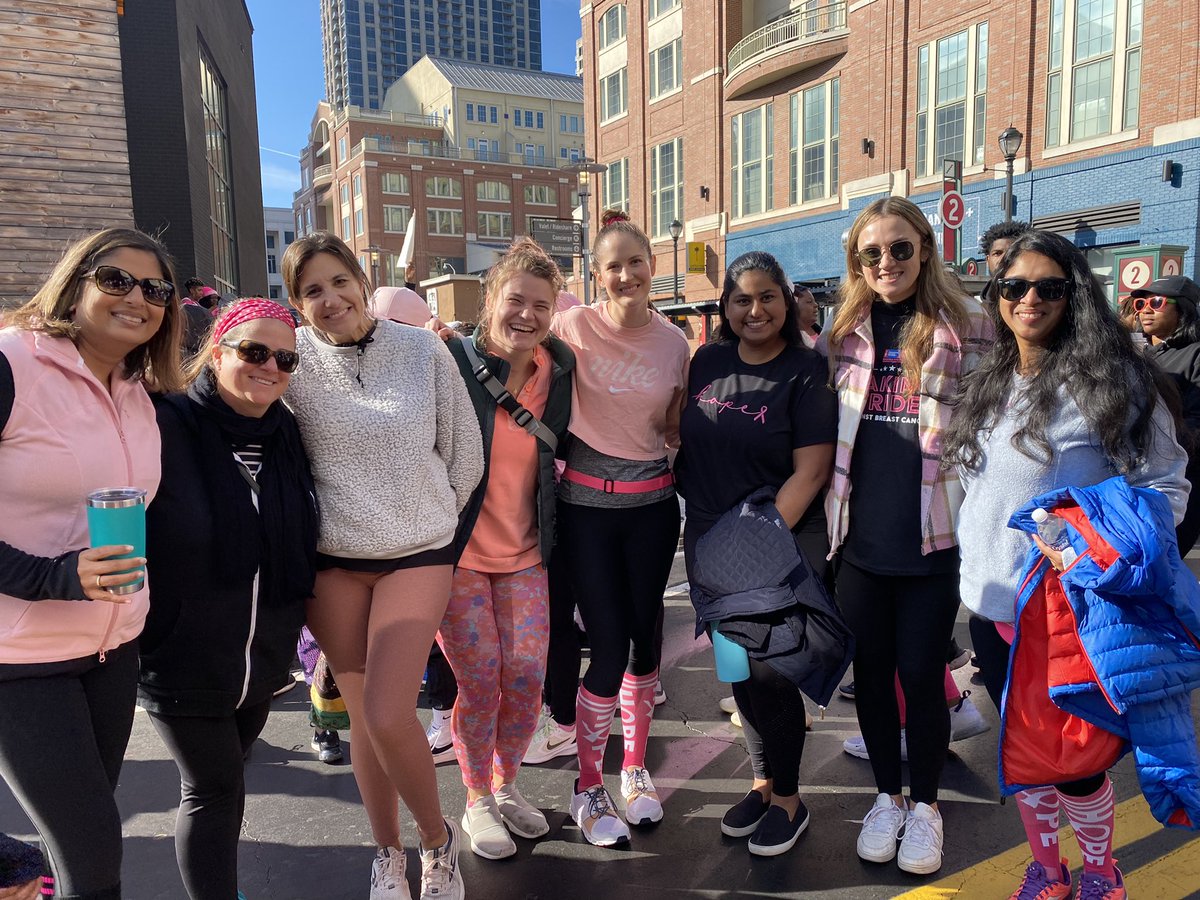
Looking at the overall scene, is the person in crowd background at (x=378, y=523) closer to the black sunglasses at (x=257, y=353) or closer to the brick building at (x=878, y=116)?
the black sunglasses at (x=257, y=353)

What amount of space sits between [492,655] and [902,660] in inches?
54.5

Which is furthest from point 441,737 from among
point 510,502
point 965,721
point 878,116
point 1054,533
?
point 878,116

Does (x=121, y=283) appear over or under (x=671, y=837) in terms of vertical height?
over

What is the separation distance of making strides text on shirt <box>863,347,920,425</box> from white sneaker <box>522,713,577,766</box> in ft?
6.59

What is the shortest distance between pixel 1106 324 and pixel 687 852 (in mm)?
2184

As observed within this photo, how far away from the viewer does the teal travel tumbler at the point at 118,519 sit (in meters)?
1.68

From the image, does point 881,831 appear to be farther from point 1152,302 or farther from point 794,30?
point 794,30

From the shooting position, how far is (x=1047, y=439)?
231 cm

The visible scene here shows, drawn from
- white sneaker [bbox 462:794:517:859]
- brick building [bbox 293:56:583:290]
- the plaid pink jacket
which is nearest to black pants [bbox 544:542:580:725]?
white sneaker [bbox 462:794:517:859]

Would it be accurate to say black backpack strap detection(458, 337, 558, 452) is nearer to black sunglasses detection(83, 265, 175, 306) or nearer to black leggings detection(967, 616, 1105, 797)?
black sunglasses detection(83, 265, 175, 306)

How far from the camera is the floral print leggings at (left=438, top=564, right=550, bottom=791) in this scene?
2824 mm

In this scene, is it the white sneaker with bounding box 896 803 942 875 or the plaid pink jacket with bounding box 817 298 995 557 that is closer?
the plaid pink jacket with bounding box 817 298 995 557

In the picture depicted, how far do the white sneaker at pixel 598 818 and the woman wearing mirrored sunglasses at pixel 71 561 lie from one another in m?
1.55

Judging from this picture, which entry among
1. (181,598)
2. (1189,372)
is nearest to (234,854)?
(181,598)
